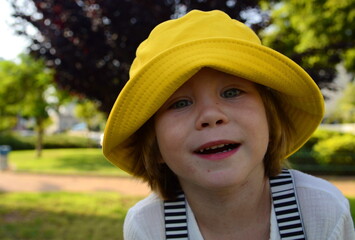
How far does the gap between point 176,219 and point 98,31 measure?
2794 mm

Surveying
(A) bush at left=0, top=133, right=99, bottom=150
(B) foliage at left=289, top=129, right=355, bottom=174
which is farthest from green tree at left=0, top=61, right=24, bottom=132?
(B) foliage at left=289, top=129, right=355, bottom=174

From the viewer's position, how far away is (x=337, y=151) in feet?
31.9

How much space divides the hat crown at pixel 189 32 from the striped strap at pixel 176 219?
0.66 meters

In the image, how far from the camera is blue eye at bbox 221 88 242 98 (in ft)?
4.52

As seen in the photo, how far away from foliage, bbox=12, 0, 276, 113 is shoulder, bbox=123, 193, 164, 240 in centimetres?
230

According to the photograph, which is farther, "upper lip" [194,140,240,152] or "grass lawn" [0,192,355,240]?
"grass lawn" [0,192,355,240]

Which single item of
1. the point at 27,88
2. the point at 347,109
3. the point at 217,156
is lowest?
the point at 217,156

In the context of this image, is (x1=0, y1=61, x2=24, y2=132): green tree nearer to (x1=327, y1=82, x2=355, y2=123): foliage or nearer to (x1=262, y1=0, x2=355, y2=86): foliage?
(x1=262, y1=0, x2=355, y2=86): foliage

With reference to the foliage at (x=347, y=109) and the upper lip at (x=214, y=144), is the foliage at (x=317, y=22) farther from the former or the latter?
the foliage at (x=347, y=109)

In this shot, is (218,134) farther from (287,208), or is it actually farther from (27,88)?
(27,88)

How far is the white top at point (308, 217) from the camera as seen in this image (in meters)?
1.47

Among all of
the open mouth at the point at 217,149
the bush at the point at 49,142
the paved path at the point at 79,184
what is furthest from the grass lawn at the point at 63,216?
the bush at the point at 49,142

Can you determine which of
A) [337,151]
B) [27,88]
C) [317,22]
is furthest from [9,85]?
[337,151]

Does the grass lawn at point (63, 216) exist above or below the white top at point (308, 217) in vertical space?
below
